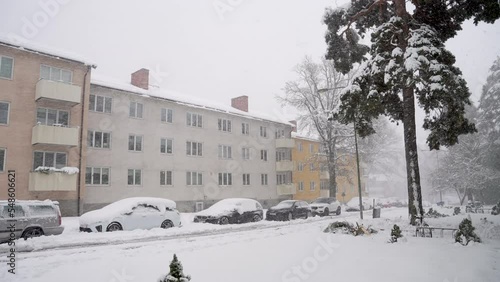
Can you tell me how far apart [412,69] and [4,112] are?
22789 mm

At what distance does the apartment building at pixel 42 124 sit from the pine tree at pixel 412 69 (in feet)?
56.6

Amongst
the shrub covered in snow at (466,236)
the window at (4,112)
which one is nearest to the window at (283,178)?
the window at (4,112)

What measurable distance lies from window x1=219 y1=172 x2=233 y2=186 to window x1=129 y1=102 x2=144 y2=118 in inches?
387

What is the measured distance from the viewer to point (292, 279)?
24.9ft

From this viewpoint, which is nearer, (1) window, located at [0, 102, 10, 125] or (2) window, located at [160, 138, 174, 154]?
(1) window, located at [0, 102, 10, 125]

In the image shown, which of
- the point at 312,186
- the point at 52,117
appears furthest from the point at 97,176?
the point at 312,186

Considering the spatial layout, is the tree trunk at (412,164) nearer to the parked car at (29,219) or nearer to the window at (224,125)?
the parked car at (29,219)

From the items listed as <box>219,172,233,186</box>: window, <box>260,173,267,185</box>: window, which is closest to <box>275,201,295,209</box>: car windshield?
<box>219,172,233,186</box>: window

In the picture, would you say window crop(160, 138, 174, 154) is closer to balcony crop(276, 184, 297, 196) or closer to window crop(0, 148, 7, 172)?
window crop(0, 148, 7, 172)

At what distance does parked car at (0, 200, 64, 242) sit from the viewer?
12453mm

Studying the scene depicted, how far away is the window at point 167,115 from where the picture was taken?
2971 cm

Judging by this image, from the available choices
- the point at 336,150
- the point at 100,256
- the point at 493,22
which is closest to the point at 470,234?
the point at 493,22

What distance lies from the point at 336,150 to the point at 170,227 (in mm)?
22147

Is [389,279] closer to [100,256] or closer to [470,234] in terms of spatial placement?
[470,234]
